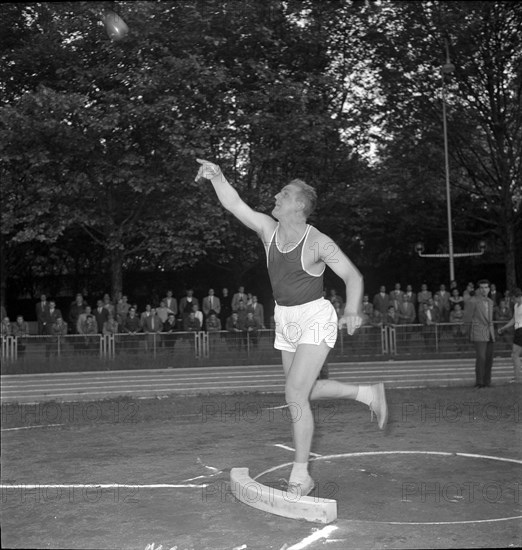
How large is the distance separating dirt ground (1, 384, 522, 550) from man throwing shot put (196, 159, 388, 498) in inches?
25.9

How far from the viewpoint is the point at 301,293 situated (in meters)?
5.45

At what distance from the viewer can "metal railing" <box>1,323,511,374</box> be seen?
17547 mm

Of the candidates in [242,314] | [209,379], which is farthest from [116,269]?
[209,379]

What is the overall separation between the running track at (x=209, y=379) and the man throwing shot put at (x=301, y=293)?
8.19 m

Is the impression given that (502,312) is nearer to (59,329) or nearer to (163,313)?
(163,313)

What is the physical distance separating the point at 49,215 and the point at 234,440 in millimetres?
14935

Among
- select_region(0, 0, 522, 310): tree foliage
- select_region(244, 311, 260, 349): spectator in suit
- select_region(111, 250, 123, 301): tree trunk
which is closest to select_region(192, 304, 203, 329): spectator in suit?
select_region(244, 311, 260, 349): spectator in suit

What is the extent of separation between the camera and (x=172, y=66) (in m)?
20.7

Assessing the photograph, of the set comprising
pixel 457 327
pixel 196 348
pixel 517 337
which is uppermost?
pixel 457 327

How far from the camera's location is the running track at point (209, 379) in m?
14.0

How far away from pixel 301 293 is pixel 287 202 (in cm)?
71

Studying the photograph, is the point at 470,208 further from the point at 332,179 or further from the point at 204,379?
the point at 204,379

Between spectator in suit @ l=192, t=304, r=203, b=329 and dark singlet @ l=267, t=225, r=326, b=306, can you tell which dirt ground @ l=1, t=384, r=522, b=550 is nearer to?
dark singlet @ l=267, t=225, r=326, b=306

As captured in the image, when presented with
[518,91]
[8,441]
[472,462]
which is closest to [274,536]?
[472,462]
